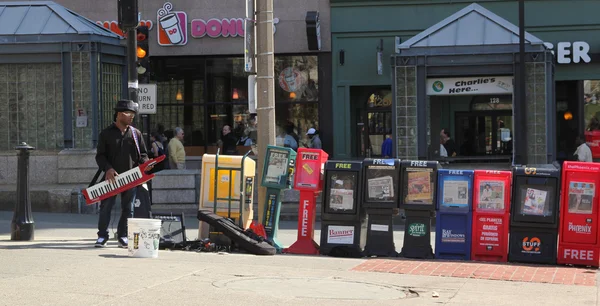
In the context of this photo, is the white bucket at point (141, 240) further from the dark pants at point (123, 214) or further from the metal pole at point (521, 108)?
the metal pole at point (521, 108)

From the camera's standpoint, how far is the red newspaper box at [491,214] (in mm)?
11273

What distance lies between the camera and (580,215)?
1108cm

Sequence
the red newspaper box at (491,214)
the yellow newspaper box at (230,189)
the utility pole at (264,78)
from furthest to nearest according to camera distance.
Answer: the utility pole at (264,78)
the yellow newspaper box at (230,189)
the red newspaper box at (491,214)

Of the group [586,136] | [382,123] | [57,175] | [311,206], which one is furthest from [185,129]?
[311,206]

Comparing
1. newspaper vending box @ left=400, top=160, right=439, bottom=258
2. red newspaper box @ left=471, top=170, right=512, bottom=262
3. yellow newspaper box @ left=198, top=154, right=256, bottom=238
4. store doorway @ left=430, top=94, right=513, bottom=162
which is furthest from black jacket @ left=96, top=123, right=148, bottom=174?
store doorway @ left=430, top=94, right=513, bottom=162

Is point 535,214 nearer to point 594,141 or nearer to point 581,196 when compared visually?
point 581,196

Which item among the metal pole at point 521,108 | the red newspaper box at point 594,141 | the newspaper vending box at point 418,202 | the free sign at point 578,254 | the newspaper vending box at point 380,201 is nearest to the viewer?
the free sign at point 578,254

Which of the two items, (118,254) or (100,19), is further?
(100,19)

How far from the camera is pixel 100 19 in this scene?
2462 cm

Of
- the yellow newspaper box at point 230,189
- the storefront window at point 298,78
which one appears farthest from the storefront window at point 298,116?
the yellow newspaper box at point 230,189

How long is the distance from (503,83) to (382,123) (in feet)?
16.3

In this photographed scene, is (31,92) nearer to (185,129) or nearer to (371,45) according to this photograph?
(185,129)

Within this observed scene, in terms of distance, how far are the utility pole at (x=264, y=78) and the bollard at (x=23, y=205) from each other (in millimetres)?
3123

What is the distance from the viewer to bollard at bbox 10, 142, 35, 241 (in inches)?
447
